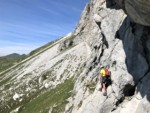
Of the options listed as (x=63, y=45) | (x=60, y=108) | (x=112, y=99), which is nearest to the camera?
(x=112, y=99)

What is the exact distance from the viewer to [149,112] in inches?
997

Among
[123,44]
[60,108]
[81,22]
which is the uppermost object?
[81,22]

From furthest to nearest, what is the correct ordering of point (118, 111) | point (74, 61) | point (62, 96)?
point (74, 61) < point (62, 96) < point (118, 111)

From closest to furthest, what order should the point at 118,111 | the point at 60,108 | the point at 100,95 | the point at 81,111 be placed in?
1. the point at 118,111
2. the point at 100,95
3. the point at 81,111
4. the point at 60,108

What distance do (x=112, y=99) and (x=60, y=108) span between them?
66.6 ft

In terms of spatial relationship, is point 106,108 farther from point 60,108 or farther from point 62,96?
point 62,96

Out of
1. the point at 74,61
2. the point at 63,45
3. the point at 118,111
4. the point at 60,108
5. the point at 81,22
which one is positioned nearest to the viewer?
the point at 118,111

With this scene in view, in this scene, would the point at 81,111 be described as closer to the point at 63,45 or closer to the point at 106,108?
the point at 106,108

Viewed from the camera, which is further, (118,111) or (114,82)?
(114,82)

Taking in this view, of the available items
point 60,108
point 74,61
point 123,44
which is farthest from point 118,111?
point 74,61

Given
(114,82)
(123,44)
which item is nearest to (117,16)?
(123,44)

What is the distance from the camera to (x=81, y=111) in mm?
38312

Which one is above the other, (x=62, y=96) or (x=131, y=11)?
(x=131, y=11)

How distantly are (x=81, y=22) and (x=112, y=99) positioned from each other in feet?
370
